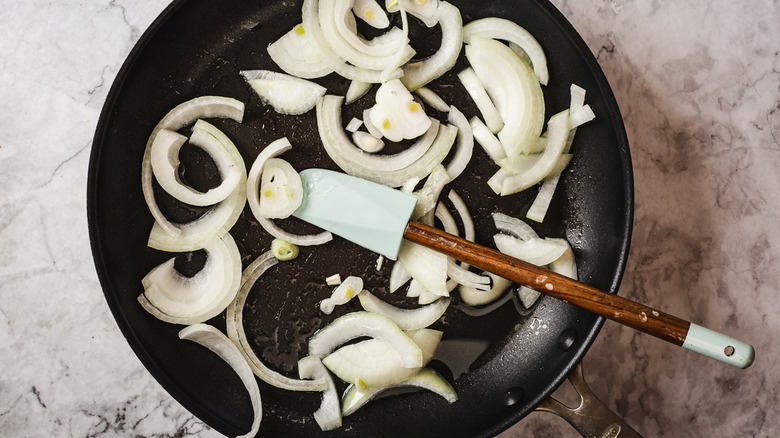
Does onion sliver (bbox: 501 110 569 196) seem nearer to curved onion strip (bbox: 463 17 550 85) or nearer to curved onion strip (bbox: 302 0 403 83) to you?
curved onion strip (bbox: 463 17 550 85)

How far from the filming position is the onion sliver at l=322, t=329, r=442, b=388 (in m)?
1.43

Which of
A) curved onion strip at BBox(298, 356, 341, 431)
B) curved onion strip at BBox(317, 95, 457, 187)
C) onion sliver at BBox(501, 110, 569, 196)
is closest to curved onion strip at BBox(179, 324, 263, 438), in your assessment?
curved onion strip at BBox(298, 356, 341, 431)

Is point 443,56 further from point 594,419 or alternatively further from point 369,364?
point 594,419

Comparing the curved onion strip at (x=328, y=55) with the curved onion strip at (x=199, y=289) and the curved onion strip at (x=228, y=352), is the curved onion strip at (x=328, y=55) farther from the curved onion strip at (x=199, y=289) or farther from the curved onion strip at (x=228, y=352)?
the curved onion strip at (x=228, y=352)

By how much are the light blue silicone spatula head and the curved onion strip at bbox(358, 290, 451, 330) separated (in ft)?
0.53

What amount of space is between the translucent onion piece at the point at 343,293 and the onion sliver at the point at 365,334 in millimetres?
39

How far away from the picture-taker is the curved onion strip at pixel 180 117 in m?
1.39

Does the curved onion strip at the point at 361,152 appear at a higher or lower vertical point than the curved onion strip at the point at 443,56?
lower

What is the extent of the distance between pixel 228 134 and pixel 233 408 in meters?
0.74

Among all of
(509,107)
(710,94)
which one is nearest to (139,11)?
(509,107)

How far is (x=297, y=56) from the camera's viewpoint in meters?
1.44

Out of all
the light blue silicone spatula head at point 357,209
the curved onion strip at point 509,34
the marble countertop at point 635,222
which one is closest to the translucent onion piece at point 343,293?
the light blue silicone spatula head at point 357,209

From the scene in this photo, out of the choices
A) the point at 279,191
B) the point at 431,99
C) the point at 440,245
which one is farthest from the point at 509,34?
the point at 279,191

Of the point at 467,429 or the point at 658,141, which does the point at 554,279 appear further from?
the point at 658,141
